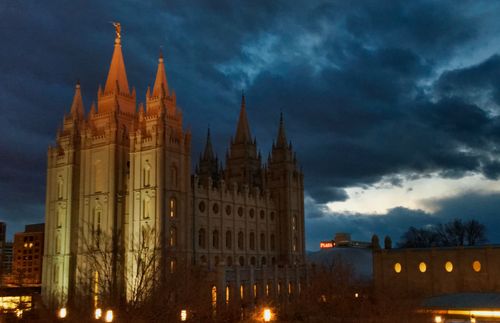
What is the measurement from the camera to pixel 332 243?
158125 millimetres

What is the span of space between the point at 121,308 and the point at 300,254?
2264 inches

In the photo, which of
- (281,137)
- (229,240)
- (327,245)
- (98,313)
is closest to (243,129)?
(281,137)

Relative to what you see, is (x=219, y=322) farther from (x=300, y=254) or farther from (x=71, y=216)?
(x=300, y=254)

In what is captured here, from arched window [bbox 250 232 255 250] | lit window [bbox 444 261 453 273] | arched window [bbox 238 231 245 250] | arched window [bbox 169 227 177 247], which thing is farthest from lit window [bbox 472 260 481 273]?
arched window [bbox 169 227 177 247]

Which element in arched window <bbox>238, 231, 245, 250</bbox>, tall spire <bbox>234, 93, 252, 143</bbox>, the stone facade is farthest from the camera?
tall spire <bbox>234, 93, 252, 143</bbox>

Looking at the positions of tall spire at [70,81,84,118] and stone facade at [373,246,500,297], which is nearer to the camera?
stone facade at [373,246,500,297]

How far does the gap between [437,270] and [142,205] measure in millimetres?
33624

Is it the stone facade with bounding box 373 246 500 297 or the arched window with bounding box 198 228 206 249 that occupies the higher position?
the arched window with bounding box 198 228 206 249

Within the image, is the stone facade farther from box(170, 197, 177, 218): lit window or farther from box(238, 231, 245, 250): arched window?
box(170, 197, 177, 218): lit window

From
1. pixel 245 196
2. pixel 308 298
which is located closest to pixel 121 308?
pixel 308 298

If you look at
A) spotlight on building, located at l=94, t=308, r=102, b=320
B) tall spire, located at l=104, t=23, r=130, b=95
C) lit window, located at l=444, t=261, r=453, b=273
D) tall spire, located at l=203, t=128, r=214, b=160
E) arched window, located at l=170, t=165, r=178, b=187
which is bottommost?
spotlight on building, located at l=94, t=308, r=102, b=320

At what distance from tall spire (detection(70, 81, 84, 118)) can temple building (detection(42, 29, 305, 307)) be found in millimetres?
154

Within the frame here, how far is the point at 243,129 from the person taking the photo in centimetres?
9412

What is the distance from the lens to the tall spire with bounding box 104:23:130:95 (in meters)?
75.4
